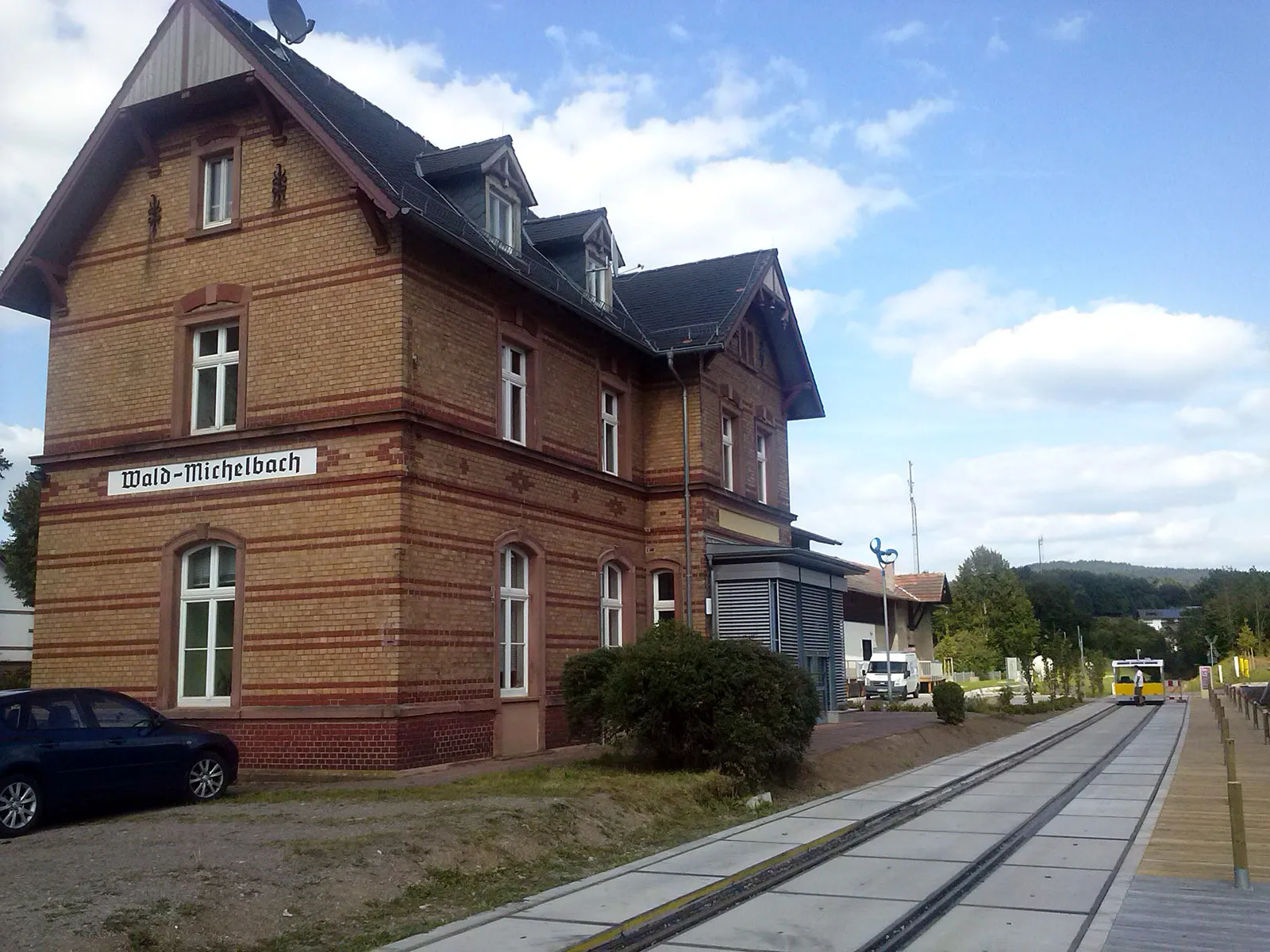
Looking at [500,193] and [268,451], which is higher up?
[500,193]

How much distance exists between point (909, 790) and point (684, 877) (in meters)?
7.39

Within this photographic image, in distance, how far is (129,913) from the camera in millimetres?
7500

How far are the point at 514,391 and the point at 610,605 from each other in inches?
197

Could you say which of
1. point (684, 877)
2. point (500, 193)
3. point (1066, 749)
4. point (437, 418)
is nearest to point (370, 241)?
point (437, 418)

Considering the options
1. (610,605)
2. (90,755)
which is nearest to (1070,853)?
(90,755)

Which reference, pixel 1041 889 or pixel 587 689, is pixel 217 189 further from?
pixel 1041 889

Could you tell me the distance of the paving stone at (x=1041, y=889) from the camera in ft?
28.0

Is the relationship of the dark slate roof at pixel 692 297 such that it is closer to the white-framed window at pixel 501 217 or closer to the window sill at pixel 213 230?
the white-framed window at pixel 501 217

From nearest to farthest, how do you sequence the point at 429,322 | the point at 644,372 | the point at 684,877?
the point at 684,877, the point at 429,322, the point at 644,372

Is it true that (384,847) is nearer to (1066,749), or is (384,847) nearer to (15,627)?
(1066,749)

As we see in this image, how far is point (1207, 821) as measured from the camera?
12688 mm

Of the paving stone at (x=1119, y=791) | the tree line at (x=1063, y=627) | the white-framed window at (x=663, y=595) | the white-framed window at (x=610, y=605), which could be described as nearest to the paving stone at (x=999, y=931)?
the paving stone at (x=1119, y=791)

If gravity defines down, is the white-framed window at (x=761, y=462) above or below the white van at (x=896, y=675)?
A: above

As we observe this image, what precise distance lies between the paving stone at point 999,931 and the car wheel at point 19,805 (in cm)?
869
